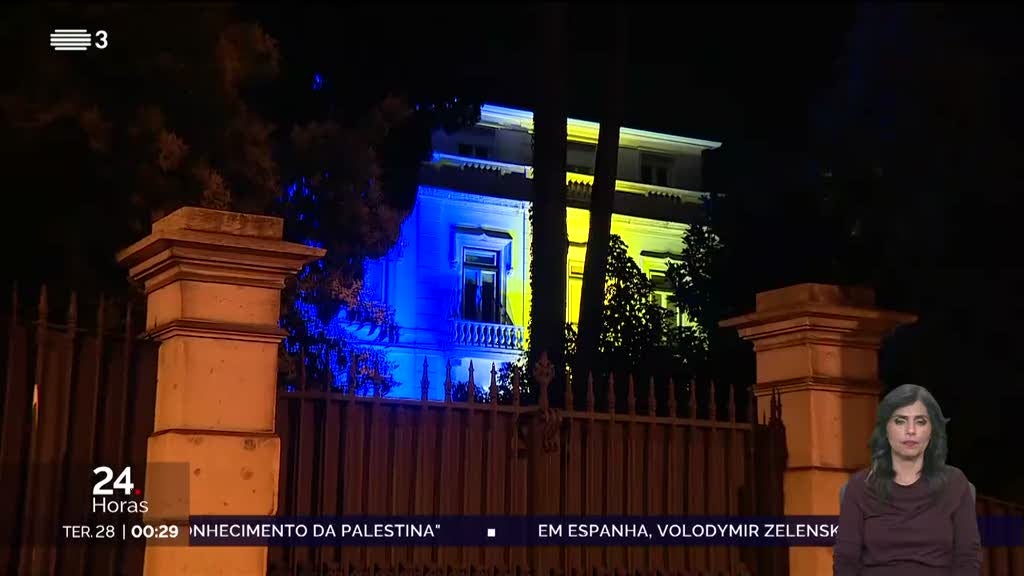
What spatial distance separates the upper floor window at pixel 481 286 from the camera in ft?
91.1

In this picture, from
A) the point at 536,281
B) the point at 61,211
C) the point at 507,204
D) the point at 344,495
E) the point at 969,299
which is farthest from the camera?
the point at 507,204

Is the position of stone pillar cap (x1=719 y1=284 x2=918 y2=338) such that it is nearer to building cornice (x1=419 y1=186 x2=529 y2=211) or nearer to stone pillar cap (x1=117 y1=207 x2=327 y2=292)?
stone pillar cap (x1=117 y1=207 x2=327 y2=292)

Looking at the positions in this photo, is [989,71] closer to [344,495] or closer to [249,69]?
[249,69]

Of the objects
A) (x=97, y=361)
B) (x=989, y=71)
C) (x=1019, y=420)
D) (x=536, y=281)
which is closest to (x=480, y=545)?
(x=97, y=361)

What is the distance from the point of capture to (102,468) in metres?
5.73

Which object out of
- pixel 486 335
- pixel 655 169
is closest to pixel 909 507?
pixel 486 335

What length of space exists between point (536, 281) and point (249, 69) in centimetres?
431

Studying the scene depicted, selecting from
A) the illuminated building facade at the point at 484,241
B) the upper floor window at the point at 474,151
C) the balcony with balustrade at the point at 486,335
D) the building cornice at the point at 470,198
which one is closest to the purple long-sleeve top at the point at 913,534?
the illuminated building facade at the point at 484,241

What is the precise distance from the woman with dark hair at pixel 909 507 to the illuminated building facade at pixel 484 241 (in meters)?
20.8

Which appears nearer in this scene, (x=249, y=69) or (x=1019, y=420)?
(x=249, y=69)

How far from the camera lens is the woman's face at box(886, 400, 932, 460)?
16.0 feet

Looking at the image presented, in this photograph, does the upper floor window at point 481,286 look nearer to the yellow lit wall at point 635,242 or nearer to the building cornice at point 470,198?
the building cornice at point 470,198

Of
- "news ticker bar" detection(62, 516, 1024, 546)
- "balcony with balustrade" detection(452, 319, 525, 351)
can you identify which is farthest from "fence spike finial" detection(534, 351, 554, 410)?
"balcony with balustrade" detection(452, 319, 525, 351)

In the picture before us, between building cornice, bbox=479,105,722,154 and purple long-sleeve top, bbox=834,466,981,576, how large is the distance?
2253 cm
